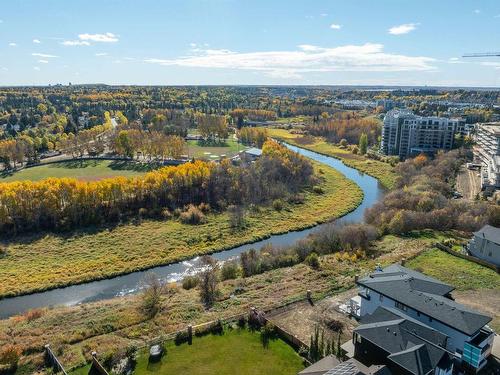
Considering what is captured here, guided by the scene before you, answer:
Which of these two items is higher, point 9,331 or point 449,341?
point 449,341

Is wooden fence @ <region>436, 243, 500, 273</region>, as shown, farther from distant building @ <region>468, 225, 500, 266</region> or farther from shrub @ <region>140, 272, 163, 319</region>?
shrub @ <region>140, 272, 163, 319</region>

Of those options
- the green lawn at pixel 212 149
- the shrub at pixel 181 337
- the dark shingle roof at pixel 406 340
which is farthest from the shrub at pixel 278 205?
the dark shingle roof at pixel 406 340

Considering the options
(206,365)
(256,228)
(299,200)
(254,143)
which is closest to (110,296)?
(206,365)

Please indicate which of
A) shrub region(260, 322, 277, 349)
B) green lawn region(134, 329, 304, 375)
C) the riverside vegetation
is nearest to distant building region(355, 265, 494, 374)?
green lawn region(134, 329, 304, 375)

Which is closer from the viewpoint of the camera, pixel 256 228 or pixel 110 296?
pixel 110 296

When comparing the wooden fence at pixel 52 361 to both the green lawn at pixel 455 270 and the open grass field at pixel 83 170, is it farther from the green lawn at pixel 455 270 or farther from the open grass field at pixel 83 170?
the open grass field at pixel 83 170

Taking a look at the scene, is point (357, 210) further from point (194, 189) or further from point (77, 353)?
point (77, 353)

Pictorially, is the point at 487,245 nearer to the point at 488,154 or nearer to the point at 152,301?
the point at 152,301
